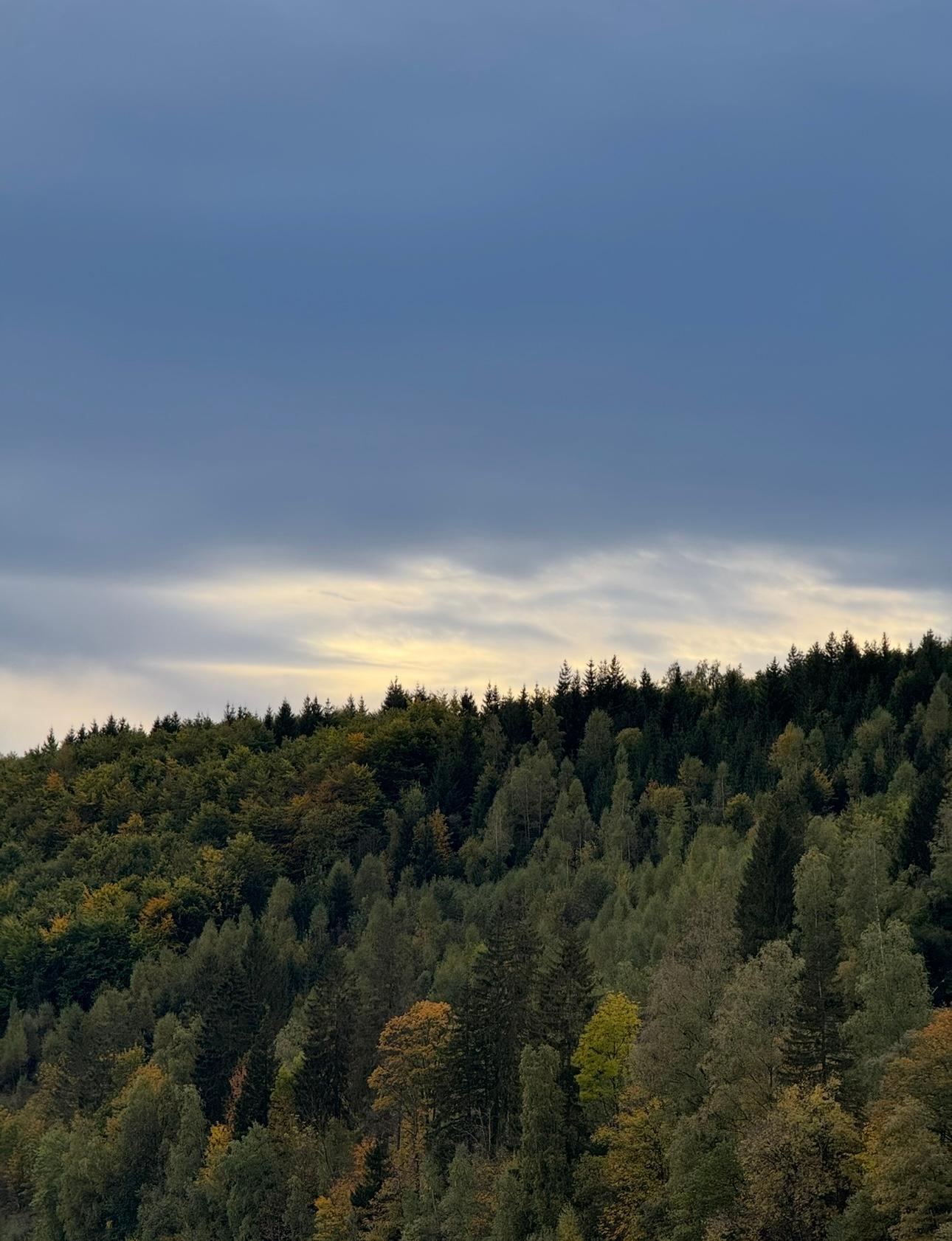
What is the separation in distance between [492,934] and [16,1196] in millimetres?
87856

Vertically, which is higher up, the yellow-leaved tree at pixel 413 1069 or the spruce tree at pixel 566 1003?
the spruce tree at pixel 566 1003

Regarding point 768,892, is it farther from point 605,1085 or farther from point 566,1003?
point 605,1085

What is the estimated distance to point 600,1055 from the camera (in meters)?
114

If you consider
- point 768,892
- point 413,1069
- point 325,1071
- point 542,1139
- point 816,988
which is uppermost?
point 768,892

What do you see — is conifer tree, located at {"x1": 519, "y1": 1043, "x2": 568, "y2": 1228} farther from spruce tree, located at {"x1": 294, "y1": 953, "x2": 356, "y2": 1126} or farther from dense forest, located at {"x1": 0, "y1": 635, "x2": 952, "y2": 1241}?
spruce tree, located at {"x1": 294, "y1": 953, "x2": 356, "y2": 1126}

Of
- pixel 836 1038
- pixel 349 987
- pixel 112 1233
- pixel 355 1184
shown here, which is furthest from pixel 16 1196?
pixel 836 1038

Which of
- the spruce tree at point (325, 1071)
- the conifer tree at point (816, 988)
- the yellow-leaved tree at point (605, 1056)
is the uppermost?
the conifer tree at point (816, 988)

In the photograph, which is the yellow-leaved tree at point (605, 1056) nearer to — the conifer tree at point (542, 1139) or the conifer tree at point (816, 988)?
the conifer tree at point (542, 1139)

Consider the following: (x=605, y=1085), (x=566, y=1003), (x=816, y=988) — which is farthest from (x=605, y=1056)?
(x=816, y=988)

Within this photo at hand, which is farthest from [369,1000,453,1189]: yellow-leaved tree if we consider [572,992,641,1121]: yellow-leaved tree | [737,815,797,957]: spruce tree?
[737,815,797,957]: spruce tree

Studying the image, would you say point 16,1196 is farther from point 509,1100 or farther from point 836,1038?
point 836,1038

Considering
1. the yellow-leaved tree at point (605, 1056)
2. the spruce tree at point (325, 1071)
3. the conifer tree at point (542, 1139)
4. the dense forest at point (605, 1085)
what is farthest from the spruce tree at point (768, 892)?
the spruce tree at point (325, 1071)

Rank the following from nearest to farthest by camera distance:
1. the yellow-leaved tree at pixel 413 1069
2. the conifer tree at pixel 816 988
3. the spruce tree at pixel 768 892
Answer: the conifer tree at pixel 816 988, the spruce tree at pixel 768 892, the yellow-leaved tree at pixel 413 1069

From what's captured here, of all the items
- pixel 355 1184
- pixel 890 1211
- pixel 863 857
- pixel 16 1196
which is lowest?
pixel 16 1196
